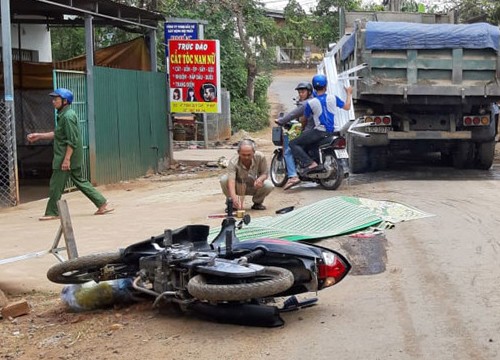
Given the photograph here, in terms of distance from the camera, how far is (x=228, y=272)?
15.1 ft

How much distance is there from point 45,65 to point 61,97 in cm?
669

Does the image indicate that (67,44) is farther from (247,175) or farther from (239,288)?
(239,288)

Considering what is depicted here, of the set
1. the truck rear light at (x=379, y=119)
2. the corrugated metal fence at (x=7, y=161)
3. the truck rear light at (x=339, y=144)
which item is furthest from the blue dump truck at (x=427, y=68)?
the corrugated metal fence at (x=7, y=161)

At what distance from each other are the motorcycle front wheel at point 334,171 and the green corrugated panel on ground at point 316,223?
2083mm

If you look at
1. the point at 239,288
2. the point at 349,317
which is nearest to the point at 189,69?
the point at 349,317

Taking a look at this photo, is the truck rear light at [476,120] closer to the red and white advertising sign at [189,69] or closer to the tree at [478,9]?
the red and white advertising sign at [189,69]

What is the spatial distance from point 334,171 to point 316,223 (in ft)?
10.4

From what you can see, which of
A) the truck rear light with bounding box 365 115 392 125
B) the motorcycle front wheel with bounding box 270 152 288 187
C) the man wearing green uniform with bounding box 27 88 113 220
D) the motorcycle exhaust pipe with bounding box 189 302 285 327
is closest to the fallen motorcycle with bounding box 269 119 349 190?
the motorcycle front wheel with bounding box 270 152 288 187

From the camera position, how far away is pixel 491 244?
22.6ft

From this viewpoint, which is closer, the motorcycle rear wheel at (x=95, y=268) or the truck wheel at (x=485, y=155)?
the motorcycle rear wheel at (x=95, y=268)

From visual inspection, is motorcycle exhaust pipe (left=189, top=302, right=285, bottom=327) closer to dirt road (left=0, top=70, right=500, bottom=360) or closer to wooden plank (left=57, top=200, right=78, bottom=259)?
dirt road (left=0, top=70, right=500, bottom=360)

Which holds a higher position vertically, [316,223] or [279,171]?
[279,171]

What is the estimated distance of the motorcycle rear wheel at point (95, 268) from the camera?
551 centimetres

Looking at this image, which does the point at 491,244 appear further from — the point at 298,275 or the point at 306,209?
the point at 298,275
